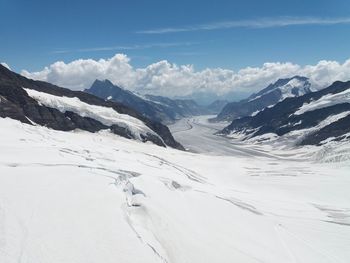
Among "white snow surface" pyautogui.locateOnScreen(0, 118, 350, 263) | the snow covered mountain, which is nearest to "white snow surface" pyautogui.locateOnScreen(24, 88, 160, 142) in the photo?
the snow covered mountain

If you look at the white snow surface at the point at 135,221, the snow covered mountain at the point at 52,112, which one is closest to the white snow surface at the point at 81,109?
the snow covered mountain at the point at 52,112

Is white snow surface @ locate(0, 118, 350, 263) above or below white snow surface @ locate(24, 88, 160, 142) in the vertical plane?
below

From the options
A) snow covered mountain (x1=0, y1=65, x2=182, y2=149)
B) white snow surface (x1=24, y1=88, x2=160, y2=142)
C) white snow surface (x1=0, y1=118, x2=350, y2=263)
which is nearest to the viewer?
white snow surface (x1=0, y1=118, x2=350, y2=263)

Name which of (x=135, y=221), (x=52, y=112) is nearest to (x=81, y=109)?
(x=52, y=112)

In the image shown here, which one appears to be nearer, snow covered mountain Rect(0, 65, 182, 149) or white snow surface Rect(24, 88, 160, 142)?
snow covered mountain Rect(0, 65, 182, 149)

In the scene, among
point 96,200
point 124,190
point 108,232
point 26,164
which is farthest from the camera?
point 26,164

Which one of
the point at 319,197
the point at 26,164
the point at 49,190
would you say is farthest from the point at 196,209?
the point at 319,197

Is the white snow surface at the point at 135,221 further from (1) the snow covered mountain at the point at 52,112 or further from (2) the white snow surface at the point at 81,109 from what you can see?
(2) the white snow surface at the point at 81,109

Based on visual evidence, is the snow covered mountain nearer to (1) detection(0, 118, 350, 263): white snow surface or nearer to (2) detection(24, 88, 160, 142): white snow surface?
(2) detection(24, 88, 160, 142): white snow surface

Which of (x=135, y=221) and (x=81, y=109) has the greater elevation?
(x=81, y=109)

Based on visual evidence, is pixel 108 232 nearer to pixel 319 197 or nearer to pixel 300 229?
pixel 300 229

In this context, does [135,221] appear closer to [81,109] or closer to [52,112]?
[52,112]
